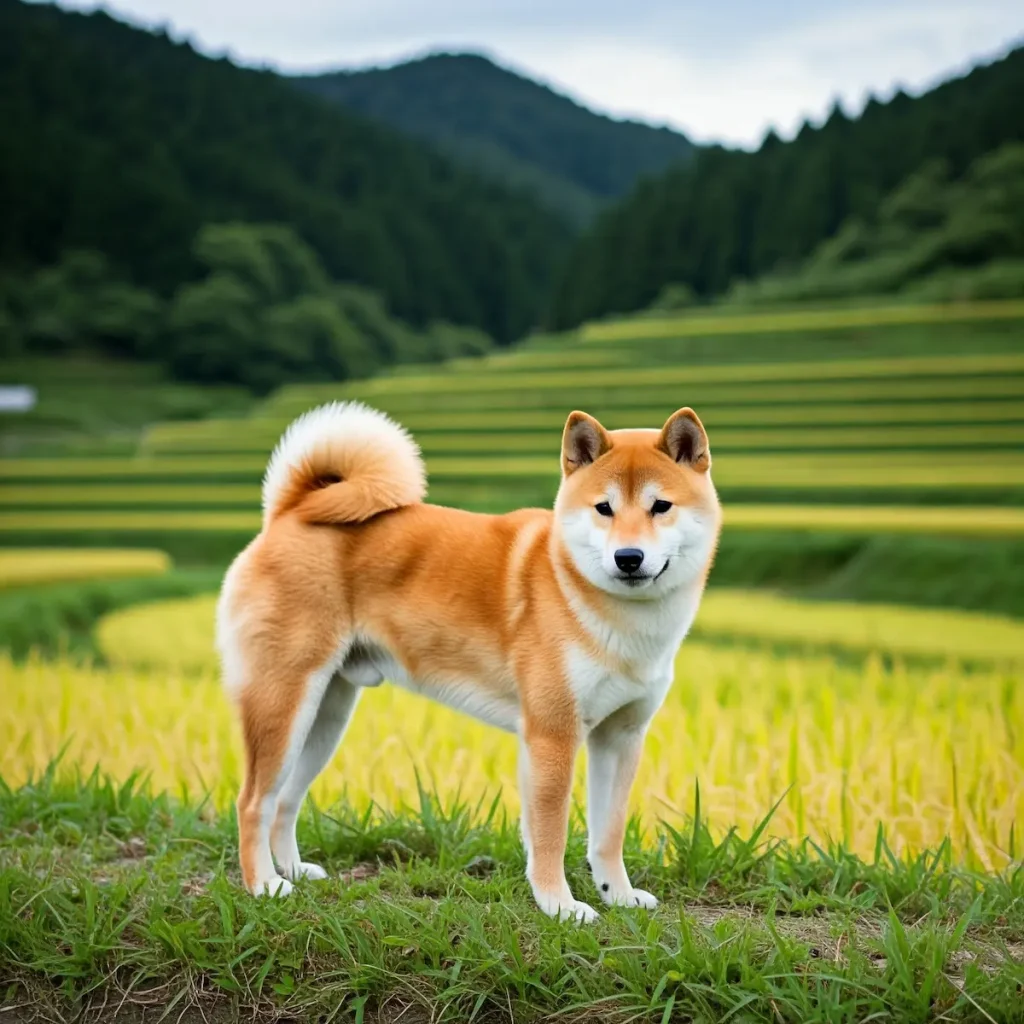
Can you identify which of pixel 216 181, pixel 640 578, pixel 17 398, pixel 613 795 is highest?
pixel 216 181

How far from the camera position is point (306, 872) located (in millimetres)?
3412

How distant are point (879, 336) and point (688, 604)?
64.1 feet

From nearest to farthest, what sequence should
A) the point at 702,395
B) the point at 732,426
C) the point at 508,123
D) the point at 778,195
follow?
the point at 732,426, the point at 702,395, the point at 778,195, the point at 508,123

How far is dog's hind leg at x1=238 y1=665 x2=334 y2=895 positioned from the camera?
321 cm

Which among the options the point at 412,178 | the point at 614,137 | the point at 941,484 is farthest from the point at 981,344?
the point at 614,137

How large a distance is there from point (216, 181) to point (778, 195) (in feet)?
81.9

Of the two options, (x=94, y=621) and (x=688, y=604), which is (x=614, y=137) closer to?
(x=94, y=621)

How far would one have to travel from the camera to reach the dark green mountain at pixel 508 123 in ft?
267

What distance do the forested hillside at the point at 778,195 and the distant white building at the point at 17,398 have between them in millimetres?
16145

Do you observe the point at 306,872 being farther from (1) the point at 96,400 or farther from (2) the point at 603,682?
(1) the point at 96,400

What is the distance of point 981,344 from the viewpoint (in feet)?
66.1

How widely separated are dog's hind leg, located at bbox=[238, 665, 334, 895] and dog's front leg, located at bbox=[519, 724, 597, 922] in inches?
26.3

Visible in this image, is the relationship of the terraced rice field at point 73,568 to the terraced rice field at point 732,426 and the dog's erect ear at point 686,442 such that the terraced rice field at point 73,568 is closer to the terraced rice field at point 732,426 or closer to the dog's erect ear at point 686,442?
the terraced rice field at point 732,426

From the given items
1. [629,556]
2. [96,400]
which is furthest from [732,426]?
[96,400]
